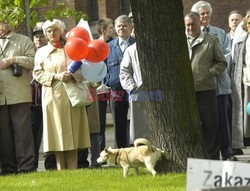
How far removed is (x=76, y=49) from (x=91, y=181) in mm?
2028

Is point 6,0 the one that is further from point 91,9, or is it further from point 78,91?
point 91,9

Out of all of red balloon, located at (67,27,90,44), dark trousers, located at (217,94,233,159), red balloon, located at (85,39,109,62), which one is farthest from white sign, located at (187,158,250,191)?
dark trousers, located at (217,94,233,159)

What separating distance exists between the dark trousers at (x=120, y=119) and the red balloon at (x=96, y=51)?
1706 mm

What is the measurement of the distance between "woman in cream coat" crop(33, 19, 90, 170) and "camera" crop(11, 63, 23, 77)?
21cm

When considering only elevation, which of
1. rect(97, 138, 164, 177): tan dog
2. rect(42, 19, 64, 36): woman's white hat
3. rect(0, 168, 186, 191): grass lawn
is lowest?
rect(0, 168, 186, 191): grass lawn

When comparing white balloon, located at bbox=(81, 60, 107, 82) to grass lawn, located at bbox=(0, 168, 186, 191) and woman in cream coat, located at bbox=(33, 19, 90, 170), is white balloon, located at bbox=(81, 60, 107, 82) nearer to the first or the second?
woman in cream coat, located at bbox=(33, 19, 90, 170)

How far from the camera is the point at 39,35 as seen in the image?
53.6 feet

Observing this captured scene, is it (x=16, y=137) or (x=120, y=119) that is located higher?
(x=120, y=119)

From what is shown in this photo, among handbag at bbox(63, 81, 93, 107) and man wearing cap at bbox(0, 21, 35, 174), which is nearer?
handbag at bbox(63, 81, 93, 107)

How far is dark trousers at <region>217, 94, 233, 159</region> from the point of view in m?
15.9

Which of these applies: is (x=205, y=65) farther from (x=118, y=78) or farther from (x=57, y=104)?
(x=57, y=104)

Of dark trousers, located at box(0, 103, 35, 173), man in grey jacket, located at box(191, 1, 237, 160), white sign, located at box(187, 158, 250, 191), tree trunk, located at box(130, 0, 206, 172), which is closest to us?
white sign, located at box(187, 158, 250, 191)

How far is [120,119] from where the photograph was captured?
16141mm

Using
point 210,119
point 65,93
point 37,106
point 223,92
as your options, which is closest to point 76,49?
point 65,93
